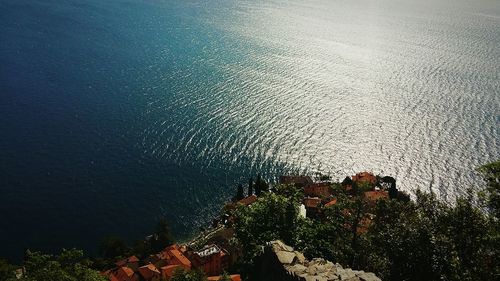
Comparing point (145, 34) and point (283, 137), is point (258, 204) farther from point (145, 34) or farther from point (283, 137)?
point (145, 34)

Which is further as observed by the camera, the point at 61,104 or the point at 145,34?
the point at 145,34

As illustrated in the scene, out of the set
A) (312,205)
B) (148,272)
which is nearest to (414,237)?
(148,272)

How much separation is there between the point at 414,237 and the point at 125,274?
146ft

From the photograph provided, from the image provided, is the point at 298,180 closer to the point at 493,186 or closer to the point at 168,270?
the point at 168,270

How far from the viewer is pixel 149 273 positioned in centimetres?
5838

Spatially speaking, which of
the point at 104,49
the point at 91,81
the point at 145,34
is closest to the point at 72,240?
the point at 91,81

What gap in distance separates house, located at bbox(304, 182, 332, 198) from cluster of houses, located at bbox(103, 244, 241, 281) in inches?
902

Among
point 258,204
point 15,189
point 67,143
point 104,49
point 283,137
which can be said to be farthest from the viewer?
point 104,49

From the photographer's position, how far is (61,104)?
350ft

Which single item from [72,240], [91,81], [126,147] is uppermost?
[91,81]

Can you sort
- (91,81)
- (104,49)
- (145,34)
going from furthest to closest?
(145,34)
(104,49)
(91,81)

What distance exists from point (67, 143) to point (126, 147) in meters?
13.0

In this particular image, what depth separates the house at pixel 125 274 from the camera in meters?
57.0

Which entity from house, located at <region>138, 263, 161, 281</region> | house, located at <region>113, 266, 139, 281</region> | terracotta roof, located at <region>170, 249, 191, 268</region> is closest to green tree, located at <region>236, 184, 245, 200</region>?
terracotta roof, located at <region>170, 249, 191, 268</region>
